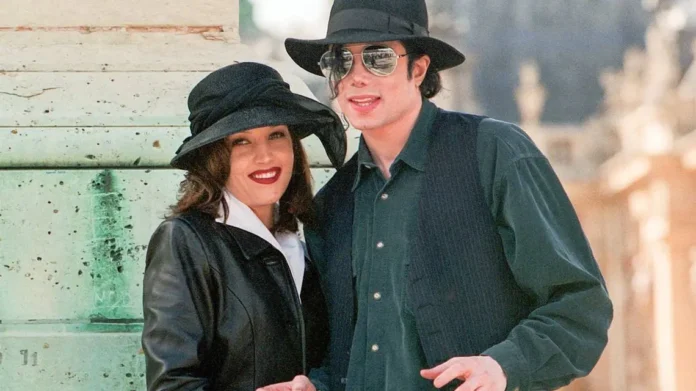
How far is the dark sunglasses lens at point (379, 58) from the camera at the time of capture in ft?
7.45

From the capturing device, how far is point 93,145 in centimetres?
293

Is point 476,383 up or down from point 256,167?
down

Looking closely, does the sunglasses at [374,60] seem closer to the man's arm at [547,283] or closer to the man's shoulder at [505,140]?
the man's shoulder at [505,140]

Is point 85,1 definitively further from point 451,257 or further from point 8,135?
point 451,257

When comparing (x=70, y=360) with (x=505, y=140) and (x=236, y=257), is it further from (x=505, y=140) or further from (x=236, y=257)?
(x=505, y=140)

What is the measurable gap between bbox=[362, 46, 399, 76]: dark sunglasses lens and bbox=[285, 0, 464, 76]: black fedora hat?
0.14 ft

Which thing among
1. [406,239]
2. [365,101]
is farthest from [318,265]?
[365,101]

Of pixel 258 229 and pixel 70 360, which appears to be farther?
pixel 70 360

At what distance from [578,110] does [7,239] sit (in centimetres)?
6876

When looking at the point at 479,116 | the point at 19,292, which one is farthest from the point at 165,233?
the point at 19,292

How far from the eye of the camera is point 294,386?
84.7 inches

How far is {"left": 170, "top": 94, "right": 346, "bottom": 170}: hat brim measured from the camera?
2240 mm

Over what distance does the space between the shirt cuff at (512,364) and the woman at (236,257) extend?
1.56 ft

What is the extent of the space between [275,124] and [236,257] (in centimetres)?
30
